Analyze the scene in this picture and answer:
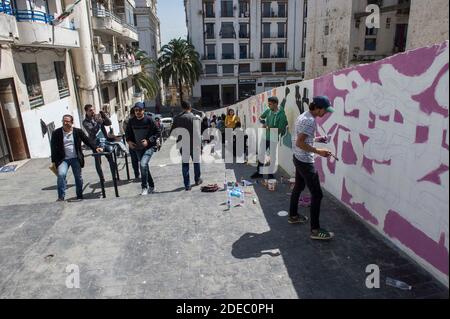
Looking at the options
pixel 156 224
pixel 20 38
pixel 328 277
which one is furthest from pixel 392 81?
pixel 20 38

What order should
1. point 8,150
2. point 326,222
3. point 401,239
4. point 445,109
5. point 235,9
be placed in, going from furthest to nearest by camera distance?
point 235,9 < point 8,150 < point 326,222 < point 401,239 < point 445,109

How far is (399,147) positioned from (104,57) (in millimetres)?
21130

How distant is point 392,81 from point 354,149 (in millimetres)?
1153

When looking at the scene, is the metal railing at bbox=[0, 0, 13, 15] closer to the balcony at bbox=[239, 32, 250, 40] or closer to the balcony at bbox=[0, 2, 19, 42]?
the balcony at bbox=[0, 2, 19, 42]

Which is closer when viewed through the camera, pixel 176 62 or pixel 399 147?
pixel 399 147

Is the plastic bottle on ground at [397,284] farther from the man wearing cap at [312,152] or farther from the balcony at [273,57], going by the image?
the balcony at [273,57]

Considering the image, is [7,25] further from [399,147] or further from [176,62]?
[176,62]

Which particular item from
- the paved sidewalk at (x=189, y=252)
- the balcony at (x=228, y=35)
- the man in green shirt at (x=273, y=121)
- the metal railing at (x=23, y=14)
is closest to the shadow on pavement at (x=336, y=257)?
the paved sidewalk at (x=189, y=252)

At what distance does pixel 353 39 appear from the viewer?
101 feet

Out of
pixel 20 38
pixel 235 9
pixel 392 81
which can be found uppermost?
pixel 235 9

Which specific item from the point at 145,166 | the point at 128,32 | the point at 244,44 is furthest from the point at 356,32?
the point at 145,166

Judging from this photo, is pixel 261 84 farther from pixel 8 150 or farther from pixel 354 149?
pixel 354 149

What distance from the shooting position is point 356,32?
100ft

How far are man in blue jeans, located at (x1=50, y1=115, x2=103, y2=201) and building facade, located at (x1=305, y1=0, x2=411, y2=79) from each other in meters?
30.1
